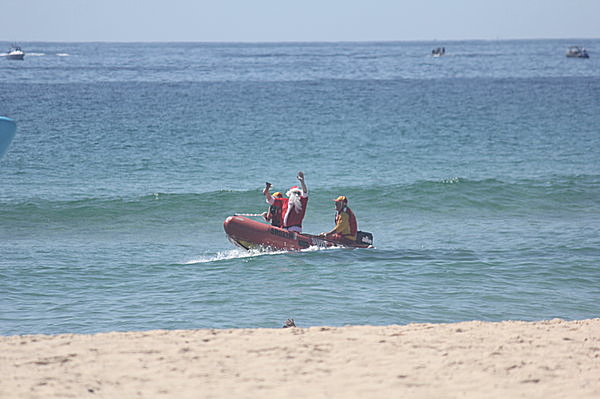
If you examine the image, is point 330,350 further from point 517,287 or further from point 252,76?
point 252,76

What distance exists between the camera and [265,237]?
556 inches

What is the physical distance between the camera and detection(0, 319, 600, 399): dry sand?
20.7ft

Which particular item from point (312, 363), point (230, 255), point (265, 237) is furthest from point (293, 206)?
point (312, 363)

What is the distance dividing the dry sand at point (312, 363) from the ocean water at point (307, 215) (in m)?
2.00

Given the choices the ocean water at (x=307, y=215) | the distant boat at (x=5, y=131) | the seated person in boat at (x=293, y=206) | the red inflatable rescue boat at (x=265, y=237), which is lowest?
the ocean water at (x=307, y=215)

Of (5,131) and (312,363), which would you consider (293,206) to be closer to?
(5,131)

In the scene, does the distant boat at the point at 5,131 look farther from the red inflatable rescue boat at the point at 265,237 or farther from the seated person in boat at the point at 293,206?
the seated person in boat at the point at 293,206

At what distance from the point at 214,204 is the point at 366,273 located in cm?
796

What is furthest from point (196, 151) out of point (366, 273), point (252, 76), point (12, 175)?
point (252, 76)

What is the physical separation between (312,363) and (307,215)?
39.6ft

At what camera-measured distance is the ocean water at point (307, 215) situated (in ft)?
35.7

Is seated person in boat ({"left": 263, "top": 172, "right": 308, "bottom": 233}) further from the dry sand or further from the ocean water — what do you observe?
the dry sand

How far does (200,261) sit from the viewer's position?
13875 mm

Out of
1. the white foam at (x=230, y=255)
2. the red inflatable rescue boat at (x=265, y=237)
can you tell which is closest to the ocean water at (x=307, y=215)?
the white foam at (x=230, y=255)
